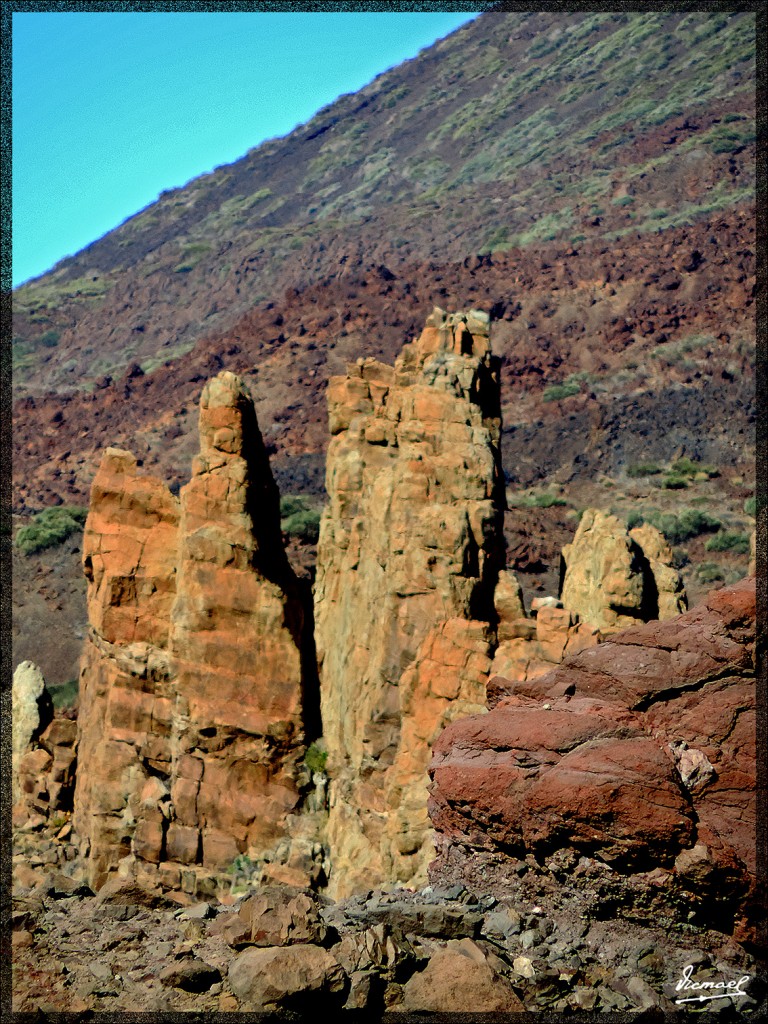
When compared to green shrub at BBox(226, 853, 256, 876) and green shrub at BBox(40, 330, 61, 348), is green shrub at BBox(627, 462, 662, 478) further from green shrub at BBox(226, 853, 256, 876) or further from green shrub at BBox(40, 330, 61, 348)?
green shrub at BBox(40, 330, 61, 348)

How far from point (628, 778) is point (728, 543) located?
169ft

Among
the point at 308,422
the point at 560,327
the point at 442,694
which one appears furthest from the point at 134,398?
the point at 442,694

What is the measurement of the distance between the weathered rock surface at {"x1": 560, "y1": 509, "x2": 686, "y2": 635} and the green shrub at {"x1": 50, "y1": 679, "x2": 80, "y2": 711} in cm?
2343

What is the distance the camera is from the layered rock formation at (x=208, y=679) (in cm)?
2323

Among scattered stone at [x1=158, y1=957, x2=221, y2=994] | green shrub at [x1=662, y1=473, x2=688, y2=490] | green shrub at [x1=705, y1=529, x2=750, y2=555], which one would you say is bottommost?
scattered stone at [x1=158, y1=957, x2=221, y2=994]

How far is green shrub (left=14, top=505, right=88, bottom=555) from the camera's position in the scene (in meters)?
73.1

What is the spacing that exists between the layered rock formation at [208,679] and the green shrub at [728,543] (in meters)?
39.3

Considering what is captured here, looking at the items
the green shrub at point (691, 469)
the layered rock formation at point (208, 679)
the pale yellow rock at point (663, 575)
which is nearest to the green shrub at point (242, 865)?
the layered rock formation at point (208, 679)

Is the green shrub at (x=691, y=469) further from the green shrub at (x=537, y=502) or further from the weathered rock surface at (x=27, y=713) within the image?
the weathered rock surface at (x=27, y=713)

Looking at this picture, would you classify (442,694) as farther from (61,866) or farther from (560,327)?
(560,327)

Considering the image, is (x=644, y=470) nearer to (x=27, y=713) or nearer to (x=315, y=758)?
(x=27, y=713)

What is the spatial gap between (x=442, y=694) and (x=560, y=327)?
88.2 m

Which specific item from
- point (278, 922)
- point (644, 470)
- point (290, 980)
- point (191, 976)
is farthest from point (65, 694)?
point (644, 470)

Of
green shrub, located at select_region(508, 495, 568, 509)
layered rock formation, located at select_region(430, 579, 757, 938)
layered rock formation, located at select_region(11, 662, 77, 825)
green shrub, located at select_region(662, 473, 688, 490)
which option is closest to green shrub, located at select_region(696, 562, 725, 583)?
green shrub, located at select_region(508, 495, 568, 509)
